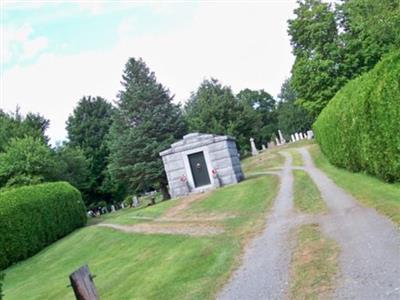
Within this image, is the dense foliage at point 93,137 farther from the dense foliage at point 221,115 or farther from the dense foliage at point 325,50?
the dense foliage at point 325,50

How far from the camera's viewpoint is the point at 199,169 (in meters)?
27.3

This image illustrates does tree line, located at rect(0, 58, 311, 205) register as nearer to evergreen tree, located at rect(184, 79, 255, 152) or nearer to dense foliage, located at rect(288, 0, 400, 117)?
evergreen tree, located at rect(184, 79, 255, 152)

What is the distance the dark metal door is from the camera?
89.4ft

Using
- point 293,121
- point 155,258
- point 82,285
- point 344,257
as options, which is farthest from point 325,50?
point 293,121

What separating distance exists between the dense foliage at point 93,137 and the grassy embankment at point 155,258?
2821 cm

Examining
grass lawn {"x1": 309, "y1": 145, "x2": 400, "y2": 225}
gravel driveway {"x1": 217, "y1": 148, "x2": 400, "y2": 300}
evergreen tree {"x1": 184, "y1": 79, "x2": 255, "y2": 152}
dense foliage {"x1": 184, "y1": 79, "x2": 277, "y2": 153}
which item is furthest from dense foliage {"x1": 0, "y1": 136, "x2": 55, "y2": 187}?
gravel driveway {"x1": 217, "y1": 148, "x2": 400, "y2": 300}

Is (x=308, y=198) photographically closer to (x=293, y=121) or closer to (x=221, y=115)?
(x=221, y=115)

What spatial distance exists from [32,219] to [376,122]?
16.8m

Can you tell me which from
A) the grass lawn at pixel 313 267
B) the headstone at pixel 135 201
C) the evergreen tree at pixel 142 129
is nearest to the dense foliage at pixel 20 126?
the evergreen tree at pixel 142 129

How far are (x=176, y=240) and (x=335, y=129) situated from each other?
37.4 ft

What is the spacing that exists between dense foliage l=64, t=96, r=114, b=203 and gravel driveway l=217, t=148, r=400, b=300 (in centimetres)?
4030

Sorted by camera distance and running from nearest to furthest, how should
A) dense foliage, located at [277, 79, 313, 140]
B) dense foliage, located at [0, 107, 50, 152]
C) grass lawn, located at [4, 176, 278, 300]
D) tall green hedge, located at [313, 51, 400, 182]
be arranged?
1. grass lawn, located at [4, 176, 278, 300]
2. tall green hedge, located at [313, 51, 400, 182]
3. dense foliage, located at [0, 107, 50, 152]
4. dense foliage, located at [277, 79, 313, 140]

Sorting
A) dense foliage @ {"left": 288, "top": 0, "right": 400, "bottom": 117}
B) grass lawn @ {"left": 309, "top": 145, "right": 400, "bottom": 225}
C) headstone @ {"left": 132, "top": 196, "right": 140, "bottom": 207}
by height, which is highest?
dense foliage @ {"left": 288, "top": 0, "right": 400, "bottom": 117}

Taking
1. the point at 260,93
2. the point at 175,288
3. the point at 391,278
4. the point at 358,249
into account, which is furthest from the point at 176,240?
the point at 260,93
